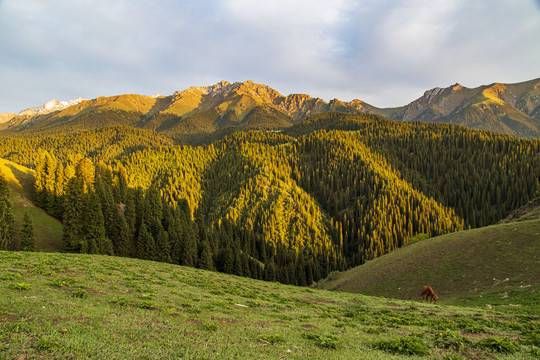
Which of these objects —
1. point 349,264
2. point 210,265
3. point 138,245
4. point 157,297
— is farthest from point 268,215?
point 157,297

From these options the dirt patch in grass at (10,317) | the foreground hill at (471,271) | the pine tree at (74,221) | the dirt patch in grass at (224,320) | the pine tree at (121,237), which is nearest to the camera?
the dirt patch in grass at (10,317)

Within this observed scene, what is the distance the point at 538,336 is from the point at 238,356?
16.2 m

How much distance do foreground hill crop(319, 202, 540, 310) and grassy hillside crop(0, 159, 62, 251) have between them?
6521 centimetres

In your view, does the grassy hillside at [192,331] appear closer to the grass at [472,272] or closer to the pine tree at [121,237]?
the grass at [472,272]

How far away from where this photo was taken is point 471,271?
42.9m

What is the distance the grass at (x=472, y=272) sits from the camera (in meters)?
32.3

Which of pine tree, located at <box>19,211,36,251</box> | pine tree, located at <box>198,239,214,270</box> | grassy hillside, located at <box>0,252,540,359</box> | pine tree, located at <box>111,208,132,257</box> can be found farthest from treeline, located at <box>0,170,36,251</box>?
pine tree, located at <box>198,239,214,270</box>

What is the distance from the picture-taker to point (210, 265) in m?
69.2

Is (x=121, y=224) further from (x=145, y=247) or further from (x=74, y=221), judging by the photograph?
(x=74, y=221)

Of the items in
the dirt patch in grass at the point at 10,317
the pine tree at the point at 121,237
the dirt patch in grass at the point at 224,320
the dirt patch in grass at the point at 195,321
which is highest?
the dirt patch in grass at the point at 10,317

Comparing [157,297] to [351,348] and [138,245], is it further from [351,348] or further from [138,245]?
[138,245]

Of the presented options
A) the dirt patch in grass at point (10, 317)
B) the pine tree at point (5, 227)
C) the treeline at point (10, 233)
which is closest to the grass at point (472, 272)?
the dirt patch in grass at point (10, 317)

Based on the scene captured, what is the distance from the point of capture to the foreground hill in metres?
33.7

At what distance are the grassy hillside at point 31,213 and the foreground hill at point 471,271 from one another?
214 feet
